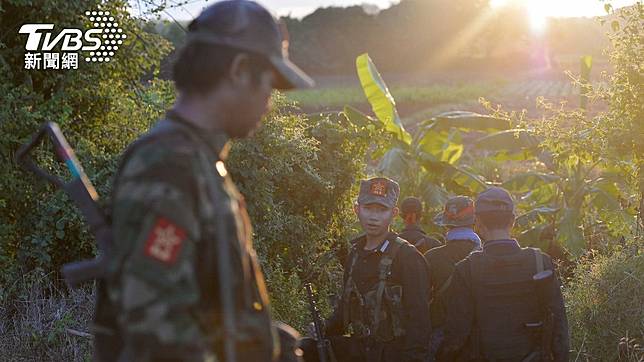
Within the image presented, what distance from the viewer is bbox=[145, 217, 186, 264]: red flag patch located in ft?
8.00

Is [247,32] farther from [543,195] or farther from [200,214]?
[543,195]

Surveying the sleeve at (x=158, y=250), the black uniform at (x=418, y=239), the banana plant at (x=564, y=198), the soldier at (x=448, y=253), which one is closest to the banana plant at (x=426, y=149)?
the banana plant at (x=564, y=198)

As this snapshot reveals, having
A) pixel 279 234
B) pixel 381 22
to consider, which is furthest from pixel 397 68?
pixel 279 234

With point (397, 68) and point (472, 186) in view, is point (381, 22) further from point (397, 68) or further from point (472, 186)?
point (472, 186)

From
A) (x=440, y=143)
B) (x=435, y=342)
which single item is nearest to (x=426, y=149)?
(x=440, y=143)

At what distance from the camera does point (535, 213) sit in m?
12.0

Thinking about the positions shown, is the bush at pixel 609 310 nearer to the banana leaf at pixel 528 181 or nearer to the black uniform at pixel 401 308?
the black uniform at pixel 401 308

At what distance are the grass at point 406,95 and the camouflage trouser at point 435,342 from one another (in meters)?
42.2

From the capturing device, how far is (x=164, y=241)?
245 centimetres

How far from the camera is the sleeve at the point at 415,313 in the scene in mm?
5570

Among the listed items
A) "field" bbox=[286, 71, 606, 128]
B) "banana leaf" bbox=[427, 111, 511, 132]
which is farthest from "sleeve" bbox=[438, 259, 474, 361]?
"field" bbox=[286, 71, 606, 128]

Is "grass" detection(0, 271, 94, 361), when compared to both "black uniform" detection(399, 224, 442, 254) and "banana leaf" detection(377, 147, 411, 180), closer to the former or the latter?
"black uniform" detection(399, 224, 442, 254)

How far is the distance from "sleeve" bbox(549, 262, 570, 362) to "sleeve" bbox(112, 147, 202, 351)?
351 cm

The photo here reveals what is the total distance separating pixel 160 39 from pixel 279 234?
3.78 metres
